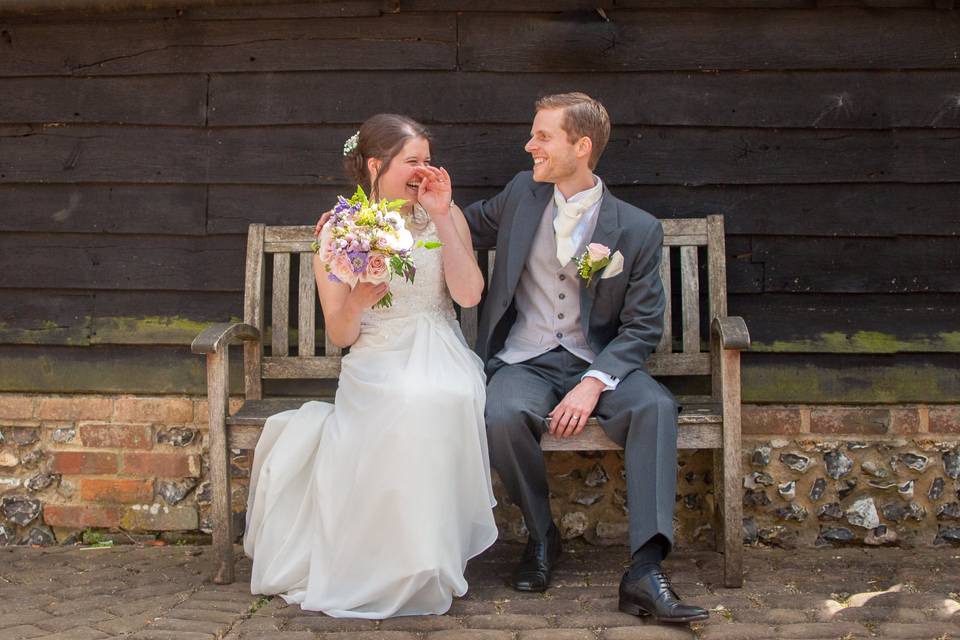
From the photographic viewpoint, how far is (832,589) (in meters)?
3.61

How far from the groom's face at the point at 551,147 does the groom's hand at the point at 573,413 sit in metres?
0.83

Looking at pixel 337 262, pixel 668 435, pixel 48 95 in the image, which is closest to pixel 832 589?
pixel 668 435

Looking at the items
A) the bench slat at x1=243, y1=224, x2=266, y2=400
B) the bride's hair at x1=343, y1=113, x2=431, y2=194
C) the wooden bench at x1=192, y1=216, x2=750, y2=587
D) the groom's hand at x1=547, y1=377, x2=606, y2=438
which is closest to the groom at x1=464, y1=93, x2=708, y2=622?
the groom's hand at x1=547, y1=377, x2=606, y2=438

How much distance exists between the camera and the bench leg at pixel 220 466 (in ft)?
12.3

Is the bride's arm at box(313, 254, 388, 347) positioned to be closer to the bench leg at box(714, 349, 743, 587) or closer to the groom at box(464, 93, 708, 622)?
the groom at box(464, 93, 708, 622)

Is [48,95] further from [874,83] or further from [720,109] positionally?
[874,83]

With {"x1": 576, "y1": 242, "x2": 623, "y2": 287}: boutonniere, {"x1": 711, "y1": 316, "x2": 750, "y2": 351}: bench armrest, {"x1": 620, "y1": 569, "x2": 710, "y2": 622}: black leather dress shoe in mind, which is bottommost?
{"x1": 620, "y1": 569, "x2": 710, "y2": 622}: black leather dress shoe

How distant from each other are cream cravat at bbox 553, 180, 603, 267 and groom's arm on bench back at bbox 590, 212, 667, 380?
0.22 m

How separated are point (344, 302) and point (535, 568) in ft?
3.78

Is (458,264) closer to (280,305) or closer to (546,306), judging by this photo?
(546,306)

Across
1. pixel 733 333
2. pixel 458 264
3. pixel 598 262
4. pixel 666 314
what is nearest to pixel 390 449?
pixel 458 264

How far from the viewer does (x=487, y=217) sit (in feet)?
13.5

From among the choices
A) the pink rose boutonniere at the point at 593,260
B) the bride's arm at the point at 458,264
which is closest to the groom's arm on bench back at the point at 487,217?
the bride's arm at the point at 458,264

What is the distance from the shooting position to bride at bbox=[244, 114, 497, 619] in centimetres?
335
